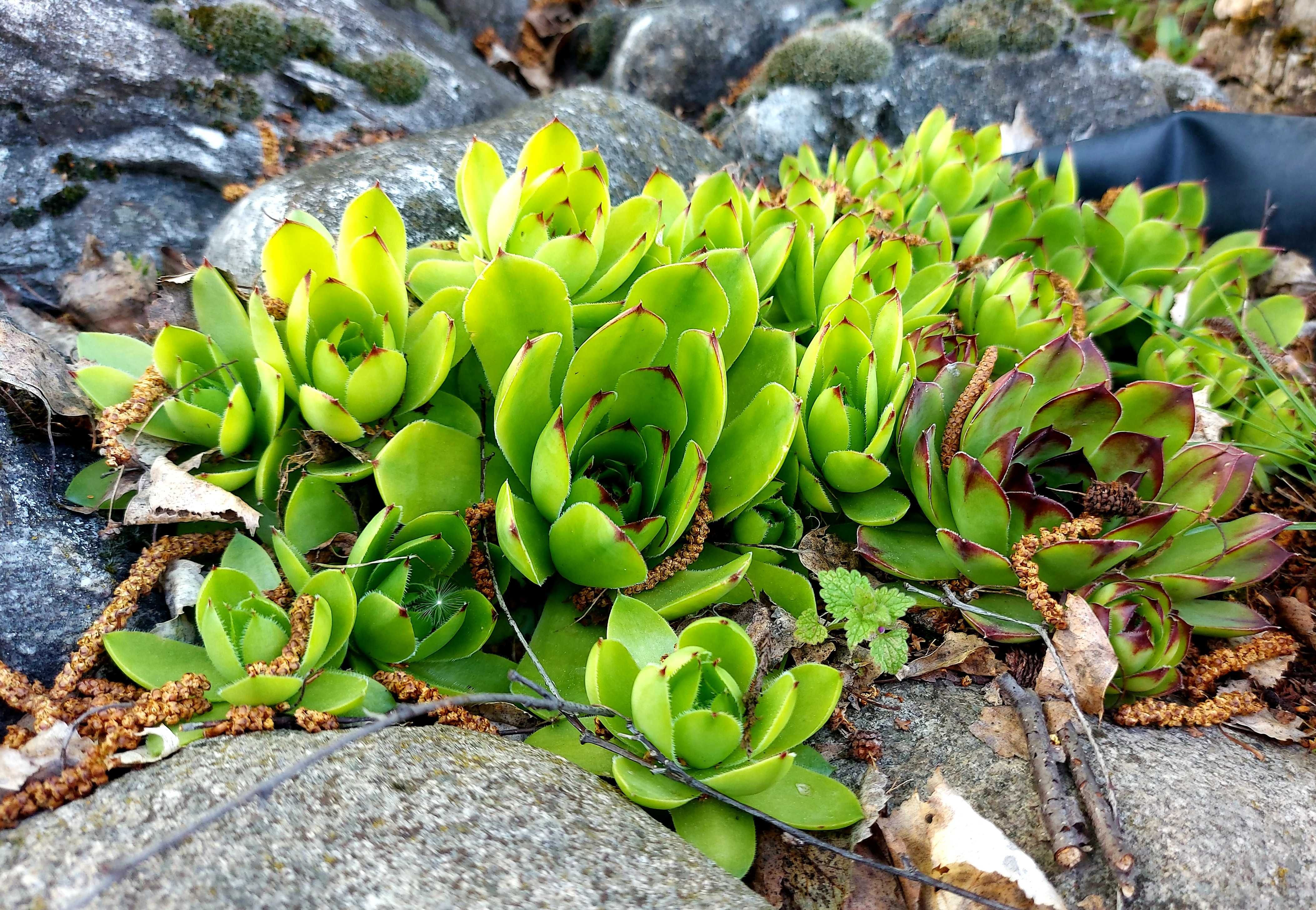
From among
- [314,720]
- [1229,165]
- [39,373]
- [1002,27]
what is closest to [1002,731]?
[314,720]

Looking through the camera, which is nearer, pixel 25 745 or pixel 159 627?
pixel 25 745

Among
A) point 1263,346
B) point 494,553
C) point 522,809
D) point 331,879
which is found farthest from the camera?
point 1263,346

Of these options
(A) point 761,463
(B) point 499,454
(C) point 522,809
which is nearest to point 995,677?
(A) point 761,463

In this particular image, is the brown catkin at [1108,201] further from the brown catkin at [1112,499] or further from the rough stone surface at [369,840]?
the rough stone surface at [369,840]

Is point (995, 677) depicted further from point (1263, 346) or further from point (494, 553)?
point (1263, 346)

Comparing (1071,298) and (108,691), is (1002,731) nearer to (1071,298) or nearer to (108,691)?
(1071,298)

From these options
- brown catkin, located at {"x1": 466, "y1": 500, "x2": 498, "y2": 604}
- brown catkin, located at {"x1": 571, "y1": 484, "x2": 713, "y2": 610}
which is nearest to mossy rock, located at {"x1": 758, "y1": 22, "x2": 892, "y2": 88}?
brown catkin, located at {"x1": 571, "y1": 484, "x2": 713, "y2": 610}
